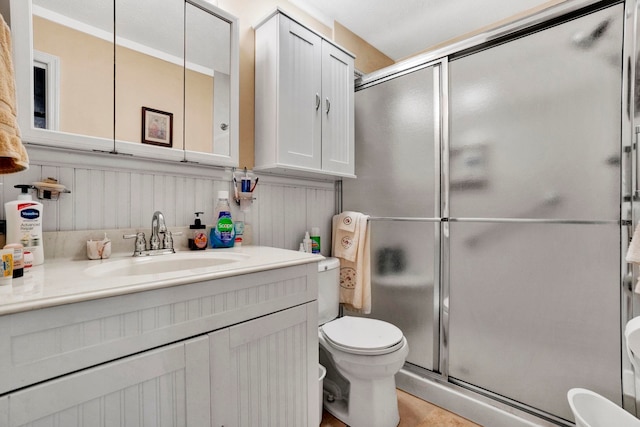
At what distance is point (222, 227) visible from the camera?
1.42 metres

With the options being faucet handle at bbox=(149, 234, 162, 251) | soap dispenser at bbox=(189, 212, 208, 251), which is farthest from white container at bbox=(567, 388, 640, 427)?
faucet handle at bbox=(149, 234, 162, 251)

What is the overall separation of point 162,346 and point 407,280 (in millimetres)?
1422

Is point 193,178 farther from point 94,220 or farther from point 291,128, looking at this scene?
point 291,128

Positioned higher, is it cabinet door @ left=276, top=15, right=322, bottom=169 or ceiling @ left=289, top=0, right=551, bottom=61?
ceiling @ left=289, top=0, right=551, bottom=61

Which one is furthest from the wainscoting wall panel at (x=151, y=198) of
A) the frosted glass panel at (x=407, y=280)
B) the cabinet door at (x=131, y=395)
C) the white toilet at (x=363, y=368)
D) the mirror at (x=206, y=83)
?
the cabinet door at (x=131, y=395)

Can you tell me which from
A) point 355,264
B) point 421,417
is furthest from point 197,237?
point 421,417

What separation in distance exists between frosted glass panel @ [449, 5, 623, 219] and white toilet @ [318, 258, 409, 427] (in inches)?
30.8

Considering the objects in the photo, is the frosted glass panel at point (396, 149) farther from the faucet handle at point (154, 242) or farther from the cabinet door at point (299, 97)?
the faucet handle at point (154, 242)

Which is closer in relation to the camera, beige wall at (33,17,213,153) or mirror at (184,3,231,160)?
beige wall at (33,17,213,153)

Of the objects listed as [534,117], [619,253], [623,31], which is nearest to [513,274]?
[619,253]

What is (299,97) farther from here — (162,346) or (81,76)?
(162,346)

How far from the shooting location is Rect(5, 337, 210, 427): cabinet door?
0.62 meters

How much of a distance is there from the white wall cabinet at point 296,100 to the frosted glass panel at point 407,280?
20.4 inches

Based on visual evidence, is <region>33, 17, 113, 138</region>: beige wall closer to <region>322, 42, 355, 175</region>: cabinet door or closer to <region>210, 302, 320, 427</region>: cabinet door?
<region>210, 302, 320, 427</region>: cabinet door
